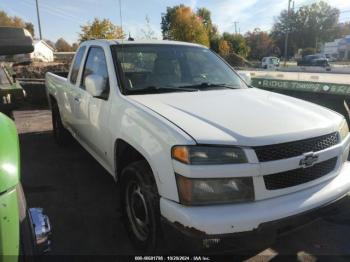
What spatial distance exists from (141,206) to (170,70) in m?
1.64

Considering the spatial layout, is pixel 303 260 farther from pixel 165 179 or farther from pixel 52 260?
pixel 52 260

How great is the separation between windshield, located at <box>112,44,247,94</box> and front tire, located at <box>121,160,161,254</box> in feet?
2.97

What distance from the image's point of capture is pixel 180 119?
2729 mm

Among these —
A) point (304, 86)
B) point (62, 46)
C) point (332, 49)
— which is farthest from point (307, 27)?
point (304, 86)

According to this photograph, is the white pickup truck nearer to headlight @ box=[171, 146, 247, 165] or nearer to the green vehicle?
headlight @ box=[171, 146, 247, 165]

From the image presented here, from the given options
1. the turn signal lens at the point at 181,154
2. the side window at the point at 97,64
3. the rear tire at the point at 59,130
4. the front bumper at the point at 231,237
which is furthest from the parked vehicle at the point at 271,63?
the turn signal lens at the point at 181,154

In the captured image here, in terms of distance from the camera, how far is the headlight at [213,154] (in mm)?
2369

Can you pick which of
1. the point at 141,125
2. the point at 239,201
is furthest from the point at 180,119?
the point at 239,201

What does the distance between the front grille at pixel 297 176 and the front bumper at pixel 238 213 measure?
0.26ft

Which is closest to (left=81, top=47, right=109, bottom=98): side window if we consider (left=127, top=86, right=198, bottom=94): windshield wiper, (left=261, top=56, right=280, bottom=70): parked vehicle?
(left=127, top=86, right=198, bottom=94): windshield wiper

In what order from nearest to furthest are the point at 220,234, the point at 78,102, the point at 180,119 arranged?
the point at 220,234 < the point at 180,119 < the point at 78,102

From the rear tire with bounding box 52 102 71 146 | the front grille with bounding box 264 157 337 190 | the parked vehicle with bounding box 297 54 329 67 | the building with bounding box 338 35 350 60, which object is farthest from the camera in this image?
the building with bounding box 338 35 350 60

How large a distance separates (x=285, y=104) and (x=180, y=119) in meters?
1.15

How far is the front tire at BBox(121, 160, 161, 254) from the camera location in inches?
105
